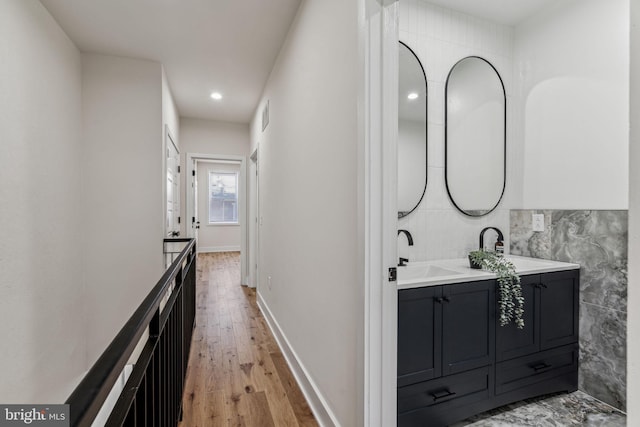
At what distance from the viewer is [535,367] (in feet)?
6.39

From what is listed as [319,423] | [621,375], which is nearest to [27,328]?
[319,423]

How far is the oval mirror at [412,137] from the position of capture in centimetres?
219

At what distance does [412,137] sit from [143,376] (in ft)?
6.76

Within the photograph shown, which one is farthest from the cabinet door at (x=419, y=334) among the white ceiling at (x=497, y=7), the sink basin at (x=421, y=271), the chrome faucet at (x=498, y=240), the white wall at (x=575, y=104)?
the white ceiling at (x=497, y=7)

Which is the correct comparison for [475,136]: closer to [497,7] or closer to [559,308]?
[497,7]

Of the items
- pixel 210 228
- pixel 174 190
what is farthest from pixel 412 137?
pixel 210 228

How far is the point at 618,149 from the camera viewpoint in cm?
201

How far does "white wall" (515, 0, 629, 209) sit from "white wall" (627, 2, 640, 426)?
2.10 metres

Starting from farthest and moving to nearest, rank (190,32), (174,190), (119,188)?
(174,190)
(119,188)
(190,32)

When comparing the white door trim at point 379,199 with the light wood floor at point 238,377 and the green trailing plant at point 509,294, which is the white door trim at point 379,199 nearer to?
the light wood floor at point 238,377

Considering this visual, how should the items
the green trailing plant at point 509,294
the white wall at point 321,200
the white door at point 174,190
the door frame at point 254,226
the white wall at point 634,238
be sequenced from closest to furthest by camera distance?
the white wall at point 634,238, the white wall at point 321,200, the green trailing plant at point 509,294, the white door at point 174,190, the door frame at point 254,226

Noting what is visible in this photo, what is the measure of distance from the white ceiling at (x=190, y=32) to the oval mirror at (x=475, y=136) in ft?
4.60

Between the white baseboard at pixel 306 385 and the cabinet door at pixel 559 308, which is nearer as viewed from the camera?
the white baseboard at pixel 306 385

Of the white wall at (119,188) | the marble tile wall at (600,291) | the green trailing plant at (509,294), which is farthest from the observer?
the white wall at (119,188)
